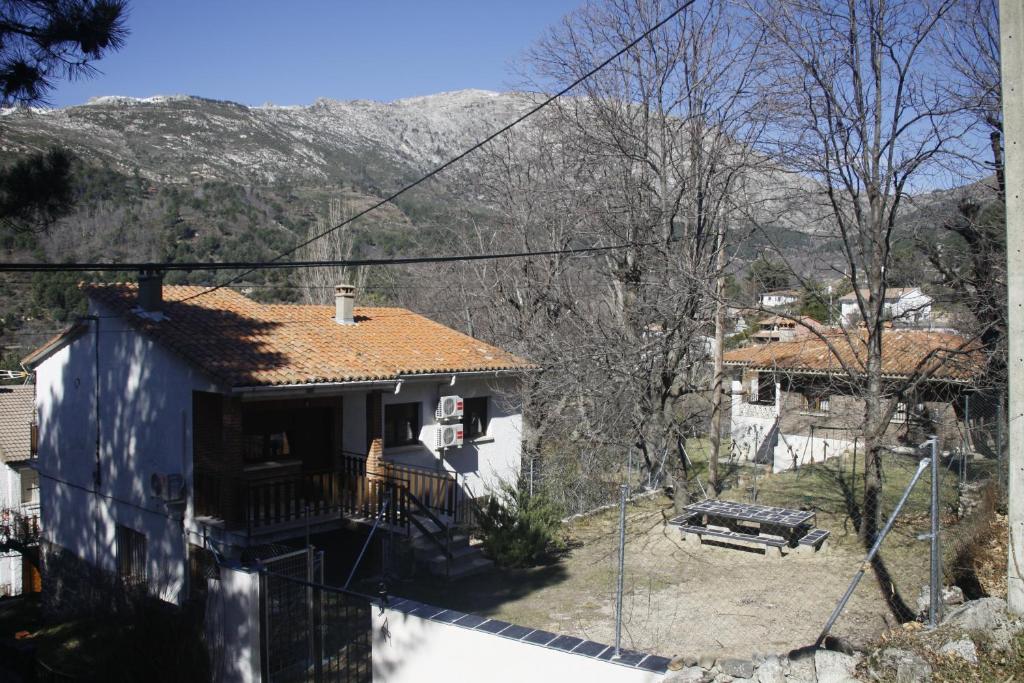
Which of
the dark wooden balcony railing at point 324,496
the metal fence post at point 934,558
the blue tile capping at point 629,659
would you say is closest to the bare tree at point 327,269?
the dark wooden balcony railing at point 324,496

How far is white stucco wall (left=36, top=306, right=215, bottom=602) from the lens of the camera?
41.9ft

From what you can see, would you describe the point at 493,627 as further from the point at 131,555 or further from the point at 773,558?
the point at 131,555

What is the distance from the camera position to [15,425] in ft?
81.0

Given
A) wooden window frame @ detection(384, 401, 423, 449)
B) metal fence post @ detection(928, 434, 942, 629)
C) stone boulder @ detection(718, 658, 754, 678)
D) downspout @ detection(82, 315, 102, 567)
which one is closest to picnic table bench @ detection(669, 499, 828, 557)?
wooden window frame @ detection(384, 401, 423, 449)

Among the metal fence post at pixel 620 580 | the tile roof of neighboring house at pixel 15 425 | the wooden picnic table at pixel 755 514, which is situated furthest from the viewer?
the tile roof of neighboring house at pixel 15 425

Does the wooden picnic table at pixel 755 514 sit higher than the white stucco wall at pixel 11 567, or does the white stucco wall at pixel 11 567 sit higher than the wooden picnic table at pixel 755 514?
the wooden picnic table at pixel 755 514

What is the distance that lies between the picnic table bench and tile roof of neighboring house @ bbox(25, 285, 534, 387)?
5.45m

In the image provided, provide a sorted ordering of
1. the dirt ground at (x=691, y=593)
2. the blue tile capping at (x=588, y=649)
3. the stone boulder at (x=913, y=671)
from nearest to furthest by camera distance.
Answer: the stone boulder at (x=913, y=671) < the blue tile capping at (x=588, y=649) < the dirt ground at (x=691, y=593)

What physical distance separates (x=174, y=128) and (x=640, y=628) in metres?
91.6

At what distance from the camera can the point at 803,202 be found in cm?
1296

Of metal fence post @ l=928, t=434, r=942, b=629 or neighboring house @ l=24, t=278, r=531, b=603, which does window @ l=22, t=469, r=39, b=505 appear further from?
metal fence post @ l=928, t=434, r=942, b=629

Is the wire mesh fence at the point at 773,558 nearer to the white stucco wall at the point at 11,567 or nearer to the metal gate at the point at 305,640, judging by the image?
the metal gate at the point at 305,640

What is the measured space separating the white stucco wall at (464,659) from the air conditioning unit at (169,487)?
6.92 meters

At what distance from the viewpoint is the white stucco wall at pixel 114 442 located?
1278 cm
